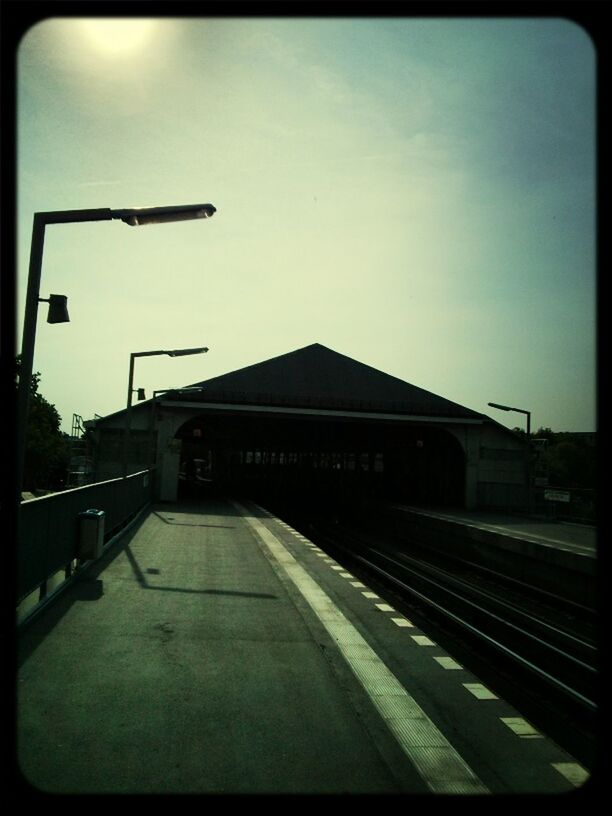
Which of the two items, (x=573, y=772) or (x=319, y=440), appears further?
(x=319, y=440)

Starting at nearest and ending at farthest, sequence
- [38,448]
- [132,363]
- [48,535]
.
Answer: [48,535], [132,363], [38,448]

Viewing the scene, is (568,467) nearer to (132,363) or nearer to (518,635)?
(132,363)

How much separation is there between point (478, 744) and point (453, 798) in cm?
118

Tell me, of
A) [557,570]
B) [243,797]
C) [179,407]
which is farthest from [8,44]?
[179,407]

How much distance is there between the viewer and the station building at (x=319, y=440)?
143 feet

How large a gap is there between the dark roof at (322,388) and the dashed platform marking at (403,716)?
34.2m

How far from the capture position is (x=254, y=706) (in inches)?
245

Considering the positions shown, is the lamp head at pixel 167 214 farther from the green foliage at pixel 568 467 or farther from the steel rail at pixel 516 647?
the green foliage at pixel 568 467

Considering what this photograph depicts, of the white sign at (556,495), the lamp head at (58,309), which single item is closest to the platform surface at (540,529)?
the white sign at (556,495)

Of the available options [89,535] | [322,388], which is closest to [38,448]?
[322,388]

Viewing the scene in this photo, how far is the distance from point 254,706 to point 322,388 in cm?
4203

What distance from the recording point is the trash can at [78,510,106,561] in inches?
499

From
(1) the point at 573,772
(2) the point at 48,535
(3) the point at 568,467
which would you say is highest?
(3) the point at 568,467

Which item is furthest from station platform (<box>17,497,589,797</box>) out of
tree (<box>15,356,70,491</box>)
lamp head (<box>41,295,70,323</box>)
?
tree (<box>15,356,70,491</box>)
